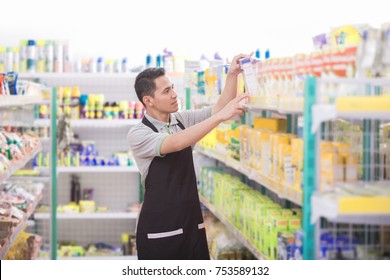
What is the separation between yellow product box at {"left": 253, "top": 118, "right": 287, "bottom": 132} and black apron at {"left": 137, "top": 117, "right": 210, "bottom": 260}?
0.47 m

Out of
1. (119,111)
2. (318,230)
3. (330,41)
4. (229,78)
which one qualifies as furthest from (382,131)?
(119,111)

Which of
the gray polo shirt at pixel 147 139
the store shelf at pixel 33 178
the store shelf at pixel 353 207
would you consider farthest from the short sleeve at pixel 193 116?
the store shelf at pixel 33 178

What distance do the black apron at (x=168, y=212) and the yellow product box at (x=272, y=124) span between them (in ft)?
1.56

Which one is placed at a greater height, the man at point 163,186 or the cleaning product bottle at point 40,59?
the cleaning product bottle at point 40,59

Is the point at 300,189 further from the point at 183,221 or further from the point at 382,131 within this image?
the point at 183,221

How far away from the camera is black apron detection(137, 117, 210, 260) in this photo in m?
4.16

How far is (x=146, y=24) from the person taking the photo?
28.2ft

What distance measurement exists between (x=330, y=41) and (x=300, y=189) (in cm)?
77

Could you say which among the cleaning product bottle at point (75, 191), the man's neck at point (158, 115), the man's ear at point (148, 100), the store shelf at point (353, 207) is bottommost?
the cleaning product bottle at point (75, 191)

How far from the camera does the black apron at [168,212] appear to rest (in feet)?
13.6

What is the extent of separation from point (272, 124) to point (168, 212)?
75cm

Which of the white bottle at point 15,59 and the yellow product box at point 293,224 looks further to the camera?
the white bottle at point 15,59

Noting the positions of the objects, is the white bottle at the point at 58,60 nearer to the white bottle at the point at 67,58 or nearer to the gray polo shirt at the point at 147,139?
the white bottle at the point at 67,58

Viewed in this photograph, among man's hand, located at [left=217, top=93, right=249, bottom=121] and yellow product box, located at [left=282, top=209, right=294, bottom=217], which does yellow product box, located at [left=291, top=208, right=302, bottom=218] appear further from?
man's hand, located at [left=217, top=93, right=249, bottom=121]
